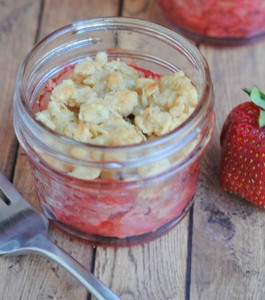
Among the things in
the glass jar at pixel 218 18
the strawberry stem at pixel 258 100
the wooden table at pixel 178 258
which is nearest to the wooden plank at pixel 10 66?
the wooden table at pixel 178 258

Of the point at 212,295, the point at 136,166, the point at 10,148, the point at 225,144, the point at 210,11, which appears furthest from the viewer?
the point at 210,11

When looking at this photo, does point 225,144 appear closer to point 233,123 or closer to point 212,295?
point 233,123

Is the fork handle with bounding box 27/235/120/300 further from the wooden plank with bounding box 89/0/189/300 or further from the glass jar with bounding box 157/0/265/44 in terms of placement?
the glass jar with bounding box 157/0/265/44

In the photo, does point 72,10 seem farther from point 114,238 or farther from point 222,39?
point 114,238

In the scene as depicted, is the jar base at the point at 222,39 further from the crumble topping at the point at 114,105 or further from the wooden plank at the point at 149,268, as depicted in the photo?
the wooden plank at the point at 149,268

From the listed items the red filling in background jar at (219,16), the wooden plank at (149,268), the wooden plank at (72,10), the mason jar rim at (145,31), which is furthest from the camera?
the wooden plank at (72,10)

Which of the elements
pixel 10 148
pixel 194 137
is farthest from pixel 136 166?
pixel 10 148
